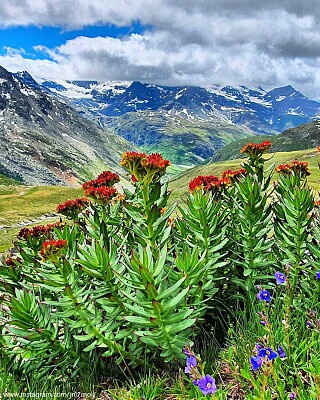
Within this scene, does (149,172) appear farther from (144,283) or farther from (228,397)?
(228,397)

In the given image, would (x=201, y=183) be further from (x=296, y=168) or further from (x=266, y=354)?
(x=266, y=354)

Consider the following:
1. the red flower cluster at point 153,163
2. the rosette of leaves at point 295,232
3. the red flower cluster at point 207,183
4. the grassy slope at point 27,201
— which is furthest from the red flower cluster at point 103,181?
the grassy slope at point 27,201

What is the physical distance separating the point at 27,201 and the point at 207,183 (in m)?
152

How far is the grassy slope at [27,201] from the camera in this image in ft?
400

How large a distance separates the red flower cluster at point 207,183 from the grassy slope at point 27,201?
10267 cm

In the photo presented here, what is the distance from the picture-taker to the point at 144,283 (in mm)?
3807

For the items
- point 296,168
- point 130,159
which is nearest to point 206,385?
point 130,159

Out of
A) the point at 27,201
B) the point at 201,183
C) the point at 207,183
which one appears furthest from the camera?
the point at 27,201

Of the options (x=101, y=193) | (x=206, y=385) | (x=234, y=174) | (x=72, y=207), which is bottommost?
(x=206, y=385)

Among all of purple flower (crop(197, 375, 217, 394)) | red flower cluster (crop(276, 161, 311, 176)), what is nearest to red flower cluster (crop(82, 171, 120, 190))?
red flower cluster (crop(276, 161, 311, 176))

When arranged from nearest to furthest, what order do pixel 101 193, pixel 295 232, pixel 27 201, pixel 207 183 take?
pixel 295 232, pixel 101 193, pixel 207 183, pixel 27 201

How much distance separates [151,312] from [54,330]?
152 centimetres

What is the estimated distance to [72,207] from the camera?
685 cm

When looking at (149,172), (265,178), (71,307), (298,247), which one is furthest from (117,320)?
(265,178)
